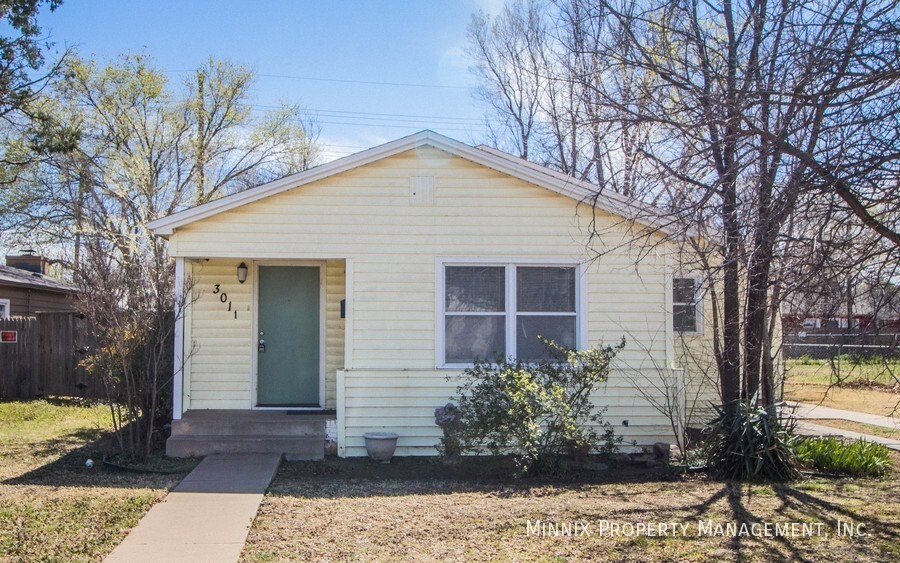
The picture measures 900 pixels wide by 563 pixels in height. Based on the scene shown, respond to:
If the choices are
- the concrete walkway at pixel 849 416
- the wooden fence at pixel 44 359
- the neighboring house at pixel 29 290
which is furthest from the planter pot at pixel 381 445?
the neighboring house at pixel 29 290

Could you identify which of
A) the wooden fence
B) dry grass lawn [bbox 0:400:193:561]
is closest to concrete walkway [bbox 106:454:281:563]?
dry grass lawn [bbox 0:400:193:561]

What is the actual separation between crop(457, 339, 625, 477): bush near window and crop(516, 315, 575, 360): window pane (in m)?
0.91

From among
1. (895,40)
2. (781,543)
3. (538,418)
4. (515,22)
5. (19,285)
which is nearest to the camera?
(895,40)

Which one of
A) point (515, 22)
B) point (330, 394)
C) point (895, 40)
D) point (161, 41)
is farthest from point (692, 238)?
point (161, 41)

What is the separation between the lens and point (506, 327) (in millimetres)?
10125

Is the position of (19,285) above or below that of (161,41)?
below

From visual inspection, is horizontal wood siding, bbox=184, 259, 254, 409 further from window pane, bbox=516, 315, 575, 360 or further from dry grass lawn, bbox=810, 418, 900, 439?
dry grass lawn, bbox=810, 418, 900, 439

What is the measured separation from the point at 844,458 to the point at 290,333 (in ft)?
24.4

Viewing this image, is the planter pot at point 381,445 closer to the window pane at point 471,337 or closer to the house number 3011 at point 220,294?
the window pane at point 471,337

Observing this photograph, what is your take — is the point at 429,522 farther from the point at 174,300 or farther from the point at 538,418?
the point at 174,300

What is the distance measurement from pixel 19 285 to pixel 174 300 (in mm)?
10874

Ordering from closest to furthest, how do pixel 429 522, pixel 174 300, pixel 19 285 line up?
pixel 429 522 → pixel 174 300 → pixel 19 285

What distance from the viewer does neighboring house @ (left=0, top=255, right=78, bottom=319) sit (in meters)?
18.2

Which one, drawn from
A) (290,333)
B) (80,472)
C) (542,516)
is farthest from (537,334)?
(80,472)
